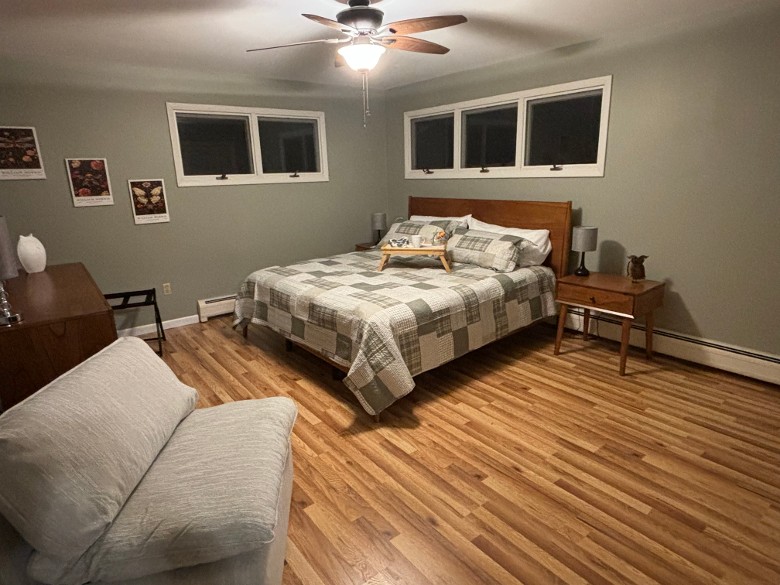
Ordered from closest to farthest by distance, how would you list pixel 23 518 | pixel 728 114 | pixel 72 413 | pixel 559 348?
pixel 23 518 → pixel 72 413 → pixel 728 114 → pixel 559 348

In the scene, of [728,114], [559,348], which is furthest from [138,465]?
[728,114]

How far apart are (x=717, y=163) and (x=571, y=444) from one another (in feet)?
6.86

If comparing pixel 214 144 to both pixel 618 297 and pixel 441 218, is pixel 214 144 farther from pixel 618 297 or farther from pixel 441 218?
pixel 618 297

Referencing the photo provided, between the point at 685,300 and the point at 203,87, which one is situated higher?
the point at 203,87

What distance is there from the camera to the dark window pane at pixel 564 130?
3492 millimetres

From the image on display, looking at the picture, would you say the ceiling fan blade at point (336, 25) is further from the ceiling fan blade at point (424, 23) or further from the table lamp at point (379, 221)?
the table lamp at point (379, 221)

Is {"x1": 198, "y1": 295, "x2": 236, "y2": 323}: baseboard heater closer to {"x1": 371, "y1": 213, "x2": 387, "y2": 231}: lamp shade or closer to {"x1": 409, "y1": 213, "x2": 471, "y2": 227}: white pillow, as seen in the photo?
{"x1": 371, "y1": 213, "x2": 387, "y2": 231}: lamp shade

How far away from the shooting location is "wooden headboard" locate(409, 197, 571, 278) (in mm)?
3621

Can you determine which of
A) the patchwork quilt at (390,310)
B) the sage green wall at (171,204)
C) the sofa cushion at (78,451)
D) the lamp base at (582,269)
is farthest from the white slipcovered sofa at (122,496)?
the sage green wall at (171,204)

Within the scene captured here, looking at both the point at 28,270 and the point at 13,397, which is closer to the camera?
the point at 13,397

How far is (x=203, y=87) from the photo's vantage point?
13.2 feet

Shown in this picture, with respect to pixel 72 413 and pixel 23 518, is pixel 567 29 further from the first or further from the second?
pixel 23 518

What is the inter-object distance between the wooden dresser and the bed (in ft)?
3.91

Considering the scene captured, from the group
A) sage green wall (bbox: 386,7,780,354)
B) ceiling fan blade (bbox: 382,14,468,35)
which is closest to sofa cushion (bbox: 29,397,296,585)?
ceiling fan blade (bbox: 382,14,468,35)
